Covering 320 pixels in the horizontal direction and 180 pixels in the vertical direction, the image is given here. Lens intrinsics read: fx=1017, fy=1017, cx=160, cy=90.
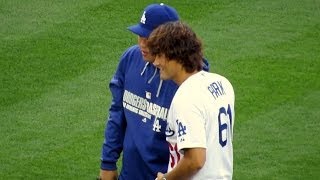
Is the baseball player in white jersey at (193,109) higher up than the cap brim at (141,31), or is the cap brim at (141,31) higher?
the cap brim at (141,31)

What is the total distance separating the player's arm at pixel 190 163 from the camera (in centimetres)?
454

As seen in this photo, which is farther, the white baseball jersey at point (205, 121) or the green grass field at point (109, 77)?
the green grass field at point (109, 77)

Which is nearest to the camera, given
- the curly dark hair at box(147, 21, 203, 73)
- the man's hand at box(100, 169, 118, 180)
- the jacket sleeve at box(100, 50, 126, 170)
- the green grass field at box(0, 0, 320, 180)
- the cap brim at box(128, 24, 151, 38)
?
the curly dark hair at box(147, 21, 203, 73)

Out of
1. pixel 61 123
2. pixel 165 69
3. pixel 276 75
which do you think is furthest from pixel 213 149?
A: pixel 276 75

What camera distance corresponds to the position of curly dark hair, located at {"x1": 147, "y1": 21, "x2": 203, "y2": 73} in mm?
4648

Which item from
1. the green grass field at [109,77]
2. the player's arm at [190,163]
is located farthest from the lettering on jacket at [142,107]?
the green grass field at [109,77]

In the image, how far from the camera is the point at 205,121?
4.59 metres

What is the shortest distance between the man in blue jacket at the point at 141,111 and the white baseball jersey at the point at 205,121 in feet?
1.08

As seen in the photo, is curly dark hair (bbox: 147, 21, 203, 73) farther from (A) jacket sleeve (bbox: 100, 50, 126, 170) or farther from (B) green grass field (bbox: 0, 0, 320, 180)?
(B) green grass field (bbox: 0, 0, 320, 180)

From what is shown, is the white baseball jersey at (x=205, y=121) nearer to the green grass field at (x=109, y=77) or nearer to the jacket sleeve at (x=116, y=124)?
the jacket sleeve at (x=116, y=124)

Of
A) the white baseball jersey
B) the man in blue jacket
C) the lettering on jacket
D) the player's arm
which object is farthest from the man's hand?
the player's arm

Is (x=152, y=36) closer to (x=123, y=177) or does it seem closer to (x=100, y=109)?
(x=123, y=177)

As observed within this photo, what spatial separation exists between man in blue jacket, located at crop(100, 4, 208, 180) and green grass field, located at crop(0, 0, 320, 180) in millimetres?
2044

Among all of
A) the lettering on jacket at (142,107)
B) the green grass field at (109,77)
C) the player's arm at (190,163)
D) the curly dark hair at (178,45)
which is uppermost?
the curly dark hair at (178,45)
